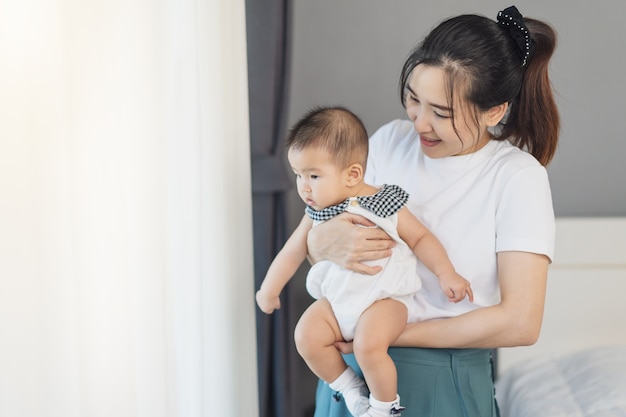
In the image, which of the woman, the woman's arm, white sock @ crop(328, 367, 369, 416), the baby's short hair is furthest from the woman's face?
white sock @ crop(328, 367, 369, 416)

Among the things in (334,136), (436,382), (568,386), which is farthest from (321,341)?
(568,386)

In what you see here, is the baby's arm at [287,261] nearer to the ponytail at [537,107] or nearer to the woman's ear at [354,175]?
the woman's ear at [354,175]

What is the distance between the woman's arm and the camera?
142 cm

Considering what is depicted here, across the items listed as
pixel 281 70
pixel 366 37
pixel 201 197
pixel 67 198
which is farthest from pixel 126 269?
pixel 366 37

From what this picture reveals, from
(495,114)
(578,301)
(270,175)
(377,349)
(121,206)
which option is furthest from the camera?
(578,301)

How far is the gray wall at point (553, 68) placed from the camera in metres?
2.55

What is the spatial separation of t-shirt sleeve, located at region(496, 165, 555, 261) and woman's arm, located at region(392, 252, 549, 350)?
0.02 metres

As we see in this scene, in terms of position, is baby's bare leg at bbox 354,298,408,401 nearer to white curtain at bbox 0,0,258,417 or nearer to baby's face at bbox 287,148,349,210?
baby's face at bbox 287,148,349,210

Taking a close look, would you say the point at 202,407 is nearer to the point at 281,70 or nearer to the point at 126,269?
the point at 126,269

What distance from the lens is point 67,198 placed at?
108 cm

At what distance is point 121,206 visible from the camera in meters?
1.24

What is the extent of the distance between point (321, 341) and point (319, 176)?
1.00 ft

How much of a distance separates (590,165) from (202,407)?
163cm

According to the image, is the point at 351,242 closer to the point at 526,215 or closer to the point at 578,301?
the point at 526,215
